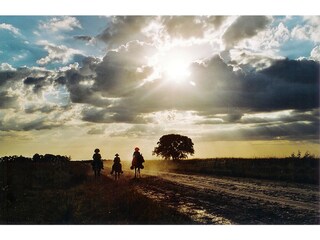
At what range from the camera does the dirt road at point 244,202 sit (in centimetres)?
1126

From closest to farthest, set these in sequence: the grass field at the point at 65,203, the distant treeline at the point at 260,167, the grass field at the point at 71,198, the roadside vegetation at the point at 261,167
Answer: the grass field at the point at 65,203, the grass field at the point at 71,198, the roadside vegetation at the point at 261,167, the distant treeline at the point at 260,167

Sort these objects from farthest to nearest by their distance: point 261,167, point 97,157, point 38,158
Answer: point 261,167 < point 38,158 < point 97,157

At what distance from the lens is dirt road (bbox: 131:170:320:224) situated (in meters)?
11.3

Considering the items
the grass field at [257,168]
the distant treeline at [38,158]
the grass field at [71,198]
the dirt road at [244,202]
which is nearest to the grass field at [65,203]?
the grass field at [71,198]

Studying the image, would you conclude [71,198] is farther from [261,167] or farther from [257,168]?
[261,167]

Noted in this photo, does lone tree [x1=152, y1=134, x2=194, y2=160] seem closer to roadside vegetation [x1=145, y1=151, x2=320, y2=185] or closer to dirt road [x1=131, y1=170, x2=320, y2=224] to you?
dirt road [x1=131, y1=170, x2=320, y2=224]

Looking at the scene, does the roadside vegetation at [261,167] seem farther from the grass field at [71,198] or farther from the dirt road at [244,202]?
the dirt road at [244,202]

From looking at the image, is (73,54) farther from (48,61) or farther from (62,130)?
(62,130)

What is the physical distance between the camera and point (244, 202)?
13203 millimetres

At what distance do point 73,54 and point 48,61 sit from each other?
98 cm

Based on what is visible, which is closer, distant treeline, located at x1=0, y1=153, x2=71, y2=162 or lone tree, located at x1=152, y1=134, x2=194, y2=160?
distant treeline, located at x1=0, y1=153, x2=71, y2=162

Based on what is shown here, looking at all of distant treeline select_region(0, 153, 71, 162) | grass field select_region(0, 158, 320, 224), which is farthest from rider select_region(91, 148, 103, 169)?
grass field select_region(0, 158, 320, 224)

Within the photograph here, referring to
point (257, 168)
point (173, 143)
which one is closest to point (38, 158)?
point (173, 143)
